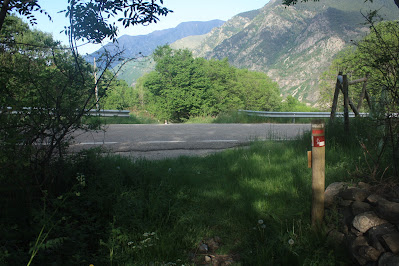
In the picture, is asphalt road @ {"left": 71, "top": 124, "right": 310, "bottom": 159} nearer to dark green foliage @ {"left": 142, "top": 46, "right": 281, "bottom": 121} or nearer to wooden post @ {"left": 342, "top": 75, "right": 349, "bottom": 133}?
wooden post @ {"left": 342, "top": 75, "right": 349, "bottom": 133}

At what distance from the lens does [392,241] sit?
111 inches

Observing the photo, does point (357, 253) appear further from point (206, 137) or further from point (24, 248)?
point (206, 137)

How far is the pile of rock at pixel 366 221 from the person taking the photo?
287cm

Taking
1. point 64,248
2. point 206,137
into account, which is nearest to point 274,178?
point 64,248

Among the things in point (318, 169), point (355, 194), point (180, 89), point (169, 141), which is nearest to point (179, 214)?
point (318, 169)

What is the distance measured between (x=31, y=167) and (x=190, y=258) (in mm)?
2231

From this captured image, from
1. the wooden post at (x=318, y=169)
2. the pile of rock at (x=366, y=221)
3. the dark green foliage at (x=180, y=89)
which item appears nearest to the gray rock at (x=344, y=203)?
the pile of rock at (x=366, y=221)

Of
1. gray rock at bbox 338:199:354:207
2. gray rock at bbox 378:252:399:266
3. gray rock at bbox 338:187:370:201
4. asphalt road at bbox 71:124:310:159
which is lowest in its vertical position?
gray rock at bbox 378:252:399:266

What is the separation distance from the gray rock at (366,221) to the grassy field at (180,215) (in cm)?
33

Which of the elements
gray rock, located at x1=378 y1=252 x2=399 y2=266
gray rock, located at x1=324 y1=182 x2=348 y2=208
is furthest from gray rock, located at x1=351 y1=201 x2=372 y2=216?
gray rock, located at x1=378 y1=252 x2=399 y2=266

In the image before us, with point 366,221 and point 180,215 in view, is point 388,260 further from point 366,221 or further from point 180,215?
point 180,215

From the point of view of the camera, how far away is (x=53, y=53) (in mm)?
3812

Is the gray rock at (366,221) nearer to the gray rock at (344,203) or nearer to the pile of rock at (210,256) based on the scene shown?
the gray rock at (344,203)

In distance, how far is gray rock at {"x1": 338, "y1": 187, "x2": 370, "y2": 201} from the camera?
139 inches
